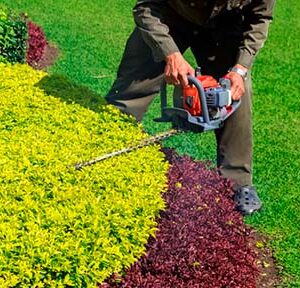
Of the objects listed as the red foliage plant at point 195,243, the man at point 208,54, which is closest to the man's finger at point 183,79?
the man at point 208,54

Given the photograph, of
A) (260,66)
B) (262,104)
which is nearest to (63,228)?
(262,104)

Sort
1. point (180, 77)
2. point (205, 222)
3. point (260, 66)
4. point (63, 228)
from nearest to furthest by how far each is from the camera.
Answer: point (63, 228)
point (205, 222)
point (180, 77)
point (260, 66)

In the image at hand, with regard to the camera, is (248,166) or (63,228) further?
(248,166)

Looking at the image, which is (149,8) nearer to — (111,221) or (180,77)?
(180,77)

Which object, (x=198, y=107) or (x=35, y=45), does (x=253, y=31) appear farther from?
(x=35, y=45)

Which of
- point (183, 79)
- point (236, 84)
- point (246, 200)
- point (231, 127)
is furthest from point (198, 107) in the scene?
point (246, 200)

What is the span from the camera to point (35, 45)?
22.6ft

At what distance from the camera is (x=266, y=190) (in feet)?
14.8

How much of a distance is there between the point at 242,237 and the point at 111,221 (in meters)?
0.88

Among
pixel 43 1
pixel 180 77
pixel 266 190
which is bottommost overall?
pixel 43 1

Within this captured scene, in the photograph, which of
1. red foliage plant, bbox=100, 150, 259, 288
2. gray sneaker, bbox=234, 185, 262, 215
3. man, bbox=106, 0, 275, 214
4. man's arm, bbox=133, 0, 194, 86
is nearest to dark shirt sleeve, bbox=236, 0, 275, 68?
man, bbox=106, 0, 275, 214

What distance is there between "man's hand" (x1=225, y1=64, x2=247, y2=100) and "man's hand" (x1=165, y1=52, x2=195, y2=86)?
0.25 m

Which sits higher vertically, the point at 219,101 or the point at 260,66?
the point at 219,101

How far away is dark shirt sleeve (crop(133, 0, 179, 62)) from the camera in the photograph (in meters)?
3.57
